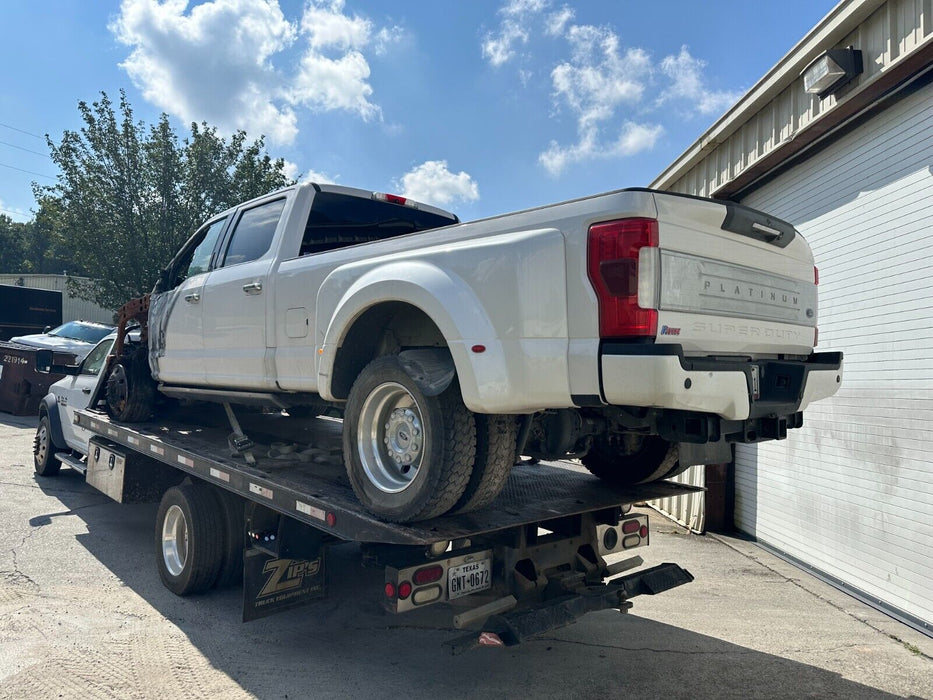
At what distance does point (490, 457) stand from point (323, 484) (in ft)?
4.14

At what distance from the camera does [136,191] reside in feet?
64.2

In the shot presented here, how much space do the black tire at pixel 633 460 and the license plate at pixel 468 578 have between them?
1.25 metres

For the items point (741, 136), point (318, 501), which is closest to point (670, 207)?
point (318, 501)

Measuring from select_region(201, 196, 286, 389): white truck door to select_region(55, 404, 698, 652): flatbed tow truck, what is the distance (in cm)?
46

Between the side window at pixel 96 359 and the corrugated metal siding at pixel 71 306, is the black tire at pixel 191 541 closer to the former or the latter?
the side window at pixel 96 359

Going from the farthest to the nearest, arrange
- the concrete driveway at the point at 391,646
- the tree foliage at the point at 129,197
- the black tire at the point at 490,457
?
the tree foliage at the point at 129,197, the concrete driveway at the point at 391,646, the black tire at the point at 490,457

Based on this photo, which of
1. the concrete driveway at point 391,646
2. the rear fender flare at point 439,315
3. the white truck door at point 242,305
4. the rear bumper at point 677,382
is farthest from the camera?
the white truck door at point 242,305

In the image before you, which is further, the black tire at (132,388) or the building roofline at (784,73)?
the black tire at (132,388)

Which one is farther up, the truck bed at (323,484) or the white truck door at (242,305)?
the white truck door at (242,305)

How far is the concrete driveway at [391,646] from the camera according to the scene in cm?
350

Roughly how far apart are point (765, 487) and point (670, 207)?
16.8ft

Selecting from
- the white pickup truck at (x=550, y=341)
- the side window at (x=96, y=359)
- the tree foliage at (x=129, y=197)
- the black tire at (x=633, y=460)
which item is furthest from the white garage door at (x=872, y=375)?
the tree foliage at (x=129, y=197)

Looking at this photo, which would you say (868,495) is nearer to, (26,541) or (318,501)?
(318,501)

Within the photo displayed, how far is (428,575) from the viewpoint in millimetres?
Result: 3096
